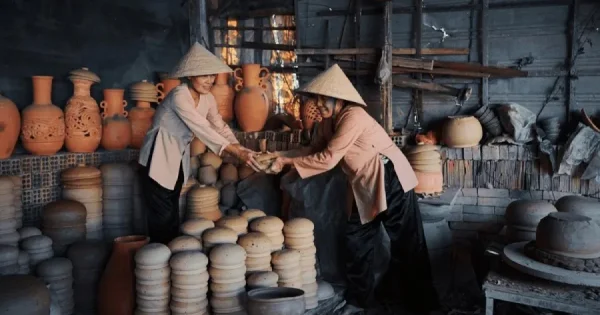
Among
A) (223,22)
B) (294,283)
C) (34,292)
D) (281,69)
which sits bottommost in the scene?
(294,283)

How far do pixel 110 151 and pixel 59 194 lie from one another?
64 cm

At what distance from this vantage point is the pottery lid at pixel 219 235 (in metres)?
3.53

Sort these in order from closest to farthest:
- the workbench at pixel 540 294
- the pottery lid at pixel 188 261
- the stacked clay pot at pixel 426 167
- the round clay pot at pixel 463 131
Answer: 1. the workbench at pixel 540 294
2. the pottery lid at pixel 188 261
3. the stacked clay pot at pixel 426 167
4. the round clay pot at pixel 463 131

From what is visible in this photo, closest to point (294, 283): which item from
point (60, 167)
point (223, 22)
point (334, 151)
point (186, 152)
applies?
point (334, 151)

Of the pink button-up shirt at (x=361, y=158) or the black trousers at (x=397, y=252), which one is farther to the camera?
the black trousers at (x=397, y=252)

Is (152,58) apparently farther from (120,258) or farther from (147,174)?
(120,258)

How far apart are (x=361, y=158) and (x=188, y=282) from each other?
1.53m

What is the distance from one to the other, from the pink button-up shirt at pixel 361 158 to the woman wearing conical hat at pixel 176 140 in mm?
598

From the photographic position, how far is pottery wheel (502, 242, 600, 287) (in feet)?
9.66

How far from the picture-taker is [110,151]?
16.4ft

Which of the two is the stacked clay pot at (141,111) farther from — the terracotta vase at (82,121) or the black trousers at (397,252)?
the black trousers at (397,252)

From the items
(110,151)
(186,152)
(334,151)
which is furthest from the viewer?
(110,151)

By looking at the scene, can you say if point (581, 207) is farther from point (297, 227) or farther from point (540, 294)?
point (297, 227)

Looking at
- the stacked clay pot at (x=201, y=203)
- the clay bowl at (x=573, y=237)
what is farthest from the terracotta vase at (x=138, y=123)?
the clay bowl at (x=573, y=237)
